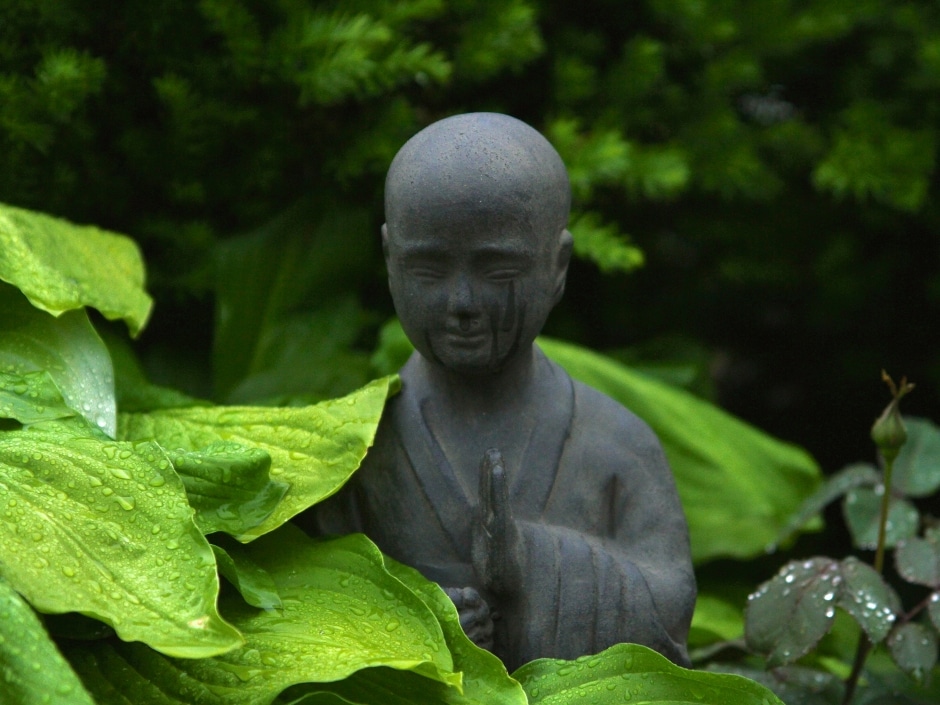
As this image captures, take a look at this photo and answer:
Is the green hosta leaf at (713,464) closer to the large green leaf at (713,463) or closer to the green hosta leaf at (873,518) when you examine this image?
the large green leaf at (713,463)

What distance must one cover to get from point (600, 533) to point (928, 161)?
1585 mm

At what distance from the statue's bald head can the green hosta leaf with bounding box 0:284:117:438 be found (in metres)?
0.45

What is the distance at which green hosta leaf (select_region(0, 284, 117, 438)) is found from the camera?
4.78 feet

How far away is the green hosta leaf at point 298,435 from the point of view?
53.3 inches

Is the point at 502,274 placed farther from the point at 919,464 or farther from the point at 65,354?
the point at 919,464

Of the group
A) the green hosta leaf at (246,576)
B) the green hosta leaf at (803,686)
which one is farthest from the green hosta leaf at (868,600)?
the green hosta leaf at (246,576)

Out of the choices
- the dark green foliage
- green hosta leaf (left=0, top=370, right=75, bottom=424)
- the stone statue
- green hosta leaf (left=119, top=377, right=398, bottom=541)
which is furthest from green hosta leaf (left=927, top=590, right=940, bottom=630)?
green hosta leaf (left=0, top=370, right=75, bottom=424)

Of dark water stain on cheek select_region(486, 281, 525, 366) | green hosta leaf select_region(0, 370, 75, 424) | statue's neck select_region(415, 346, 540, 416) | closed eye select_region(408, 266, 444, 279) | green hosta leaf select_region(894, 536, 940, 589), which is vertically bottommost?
green hosta leaf select_region(894, 536, 940, 589)

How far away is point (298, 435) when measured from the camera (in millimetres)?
1424

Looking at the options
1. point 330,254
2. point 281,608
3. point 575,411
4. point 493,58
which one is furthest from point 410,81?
point 281,608

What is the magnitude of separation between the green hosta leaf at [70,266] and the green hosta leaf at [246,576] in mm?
395

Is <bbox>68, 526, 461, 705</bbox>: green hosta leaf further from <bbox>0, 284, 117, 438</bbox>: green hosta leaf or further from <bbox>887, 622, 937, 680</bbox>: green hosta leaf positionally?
<bbox>887, 622, 937, 680</bbox>: green hosta leaf

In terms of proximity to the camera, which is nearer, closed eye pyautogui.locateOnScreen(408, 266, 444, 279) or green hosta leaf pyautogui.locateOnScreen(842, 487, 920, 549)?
closed eye pyautogui.locateOnScreen(408, 266, 444, 279)

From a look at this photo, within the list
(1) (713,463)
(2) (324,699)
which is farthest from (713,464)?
(2) (324,699)
